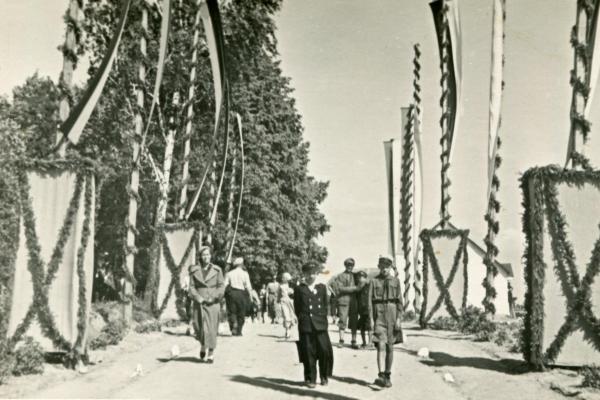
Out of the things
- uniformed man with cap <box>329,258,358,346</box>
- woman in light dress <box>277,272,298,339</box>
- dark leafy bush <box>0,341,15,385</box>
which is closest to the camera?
dark leafy bush <box>0,341,15,385</box>

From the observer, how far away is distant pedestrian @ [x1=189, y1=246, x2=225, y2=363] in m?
13.7

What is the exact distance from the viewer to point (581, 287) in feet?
38.6

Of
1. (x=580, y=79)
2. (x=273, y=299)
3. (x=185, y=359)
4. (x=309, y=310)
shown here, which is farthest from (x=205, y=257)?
(x=273, y=299)

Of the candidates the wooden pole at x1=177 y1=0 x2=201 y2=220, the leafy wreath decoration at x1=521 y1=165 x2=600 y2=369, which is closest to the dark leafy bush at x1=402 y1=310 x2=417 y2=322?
the wooden pole at x1=177 y1=0 x2=201 y2=220

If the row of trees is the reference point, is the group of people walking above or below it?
below

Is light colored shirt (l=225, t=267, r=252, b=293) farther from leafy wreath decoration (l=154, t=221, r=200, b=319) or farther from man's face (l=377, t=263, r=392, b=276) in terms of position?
man's face (l=377, t=263, r=392, b=276)

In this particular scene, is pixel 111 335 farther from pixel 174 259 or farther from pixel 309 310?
pixel 174 259

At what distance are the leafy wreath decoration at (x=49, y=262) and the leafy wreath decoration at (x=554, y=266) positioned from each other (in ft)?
23.3

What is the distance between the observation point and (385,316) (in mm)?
11594

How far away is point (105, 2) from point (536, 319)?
23160 millimetres

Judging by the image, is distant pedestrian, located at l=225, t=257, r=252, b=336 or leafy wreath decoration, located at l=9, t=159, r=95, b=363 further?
distant pedestrian, located at l=225, t=257, r=252, b=336

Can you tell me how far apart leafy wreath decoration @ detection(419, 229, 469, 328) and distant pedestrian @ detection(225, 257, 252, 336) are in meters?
4.86

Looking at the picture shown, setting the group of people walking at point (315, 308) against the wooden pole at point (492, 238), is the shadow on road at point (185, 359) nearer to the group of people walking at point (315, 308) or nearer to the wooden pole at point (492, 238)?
the group of people walking at point (315, 308)

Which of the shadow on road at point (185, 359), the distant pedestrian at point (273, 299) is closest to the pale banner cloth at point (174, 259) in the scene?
the shadow on road at point (185, 359)
